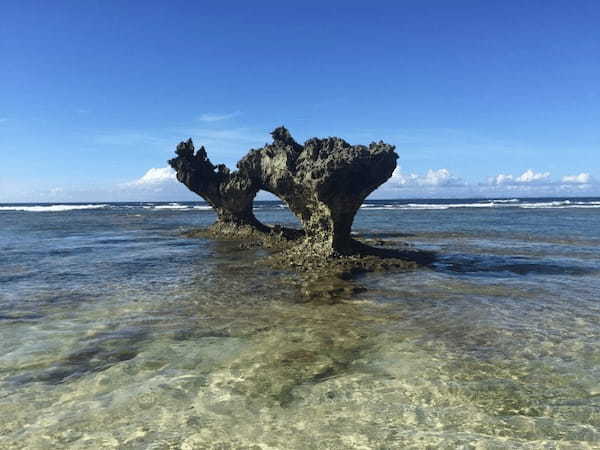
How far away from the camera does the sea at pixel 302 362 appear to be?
5996mm

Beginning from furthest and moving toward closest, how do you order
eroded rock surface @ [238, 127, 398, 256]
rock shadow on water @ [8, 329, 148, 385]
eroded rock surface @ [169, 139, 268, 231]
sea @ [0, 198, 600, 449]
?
eroded rock surface @ [169, 139, 268, 231] → eroded rock surface @ [238, 127, 398, 256] → rock shadow on water @ [8, 329, 148, 385] → sea @ [0, 198, 600, 449]

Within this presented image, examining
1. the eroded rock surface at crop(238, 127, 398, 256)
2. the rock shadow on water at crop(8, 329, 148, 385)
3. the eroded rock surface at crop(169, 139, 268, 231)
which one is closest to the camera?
Result: the rock shadow on water at crop(8, 329, 148, 385)

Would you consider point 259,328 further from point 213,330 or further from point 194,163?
point 194,163

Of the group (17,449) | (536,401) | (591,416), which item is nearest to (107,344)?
(17,449)

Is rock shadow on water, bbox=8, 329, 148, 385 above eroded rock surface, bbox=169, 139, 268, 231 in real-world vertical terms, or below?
below

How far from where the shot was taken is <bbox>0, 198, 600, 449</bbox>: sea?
19.7ft

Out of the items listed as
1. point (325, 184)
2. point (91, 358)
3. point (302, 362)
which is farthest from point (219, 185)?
point (302, 362)

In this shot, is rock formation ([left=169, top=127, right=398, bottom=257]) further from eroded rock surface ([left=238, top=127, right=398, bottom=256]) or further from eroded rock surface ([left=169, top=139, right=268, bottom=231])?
eroded rock surface ([left=169, top=139, right=268, bottom=231])

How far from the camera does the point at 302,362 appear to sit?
840 cm

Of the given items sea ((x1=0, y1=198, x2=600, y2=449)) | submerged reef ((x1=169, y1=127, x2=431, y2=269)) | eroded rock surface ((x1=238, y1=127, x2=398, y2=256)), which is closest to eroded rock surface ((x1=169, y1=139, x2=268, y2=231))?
submerged reef ((x1=169, y1=127, x2=431, y2=269))

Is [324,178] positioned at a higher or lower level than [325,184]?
higher

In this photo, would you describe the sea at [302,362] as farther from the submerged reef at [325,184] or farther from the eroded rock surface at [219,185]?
the eroded rock surface at [219,185]

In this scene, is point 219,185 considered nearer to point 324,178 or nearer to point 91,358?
point 324,178

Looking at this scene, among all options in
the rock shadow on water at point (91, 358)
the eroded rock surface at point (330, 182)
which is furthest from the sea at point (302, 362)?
the eroded rock surface at point (330, 182)
